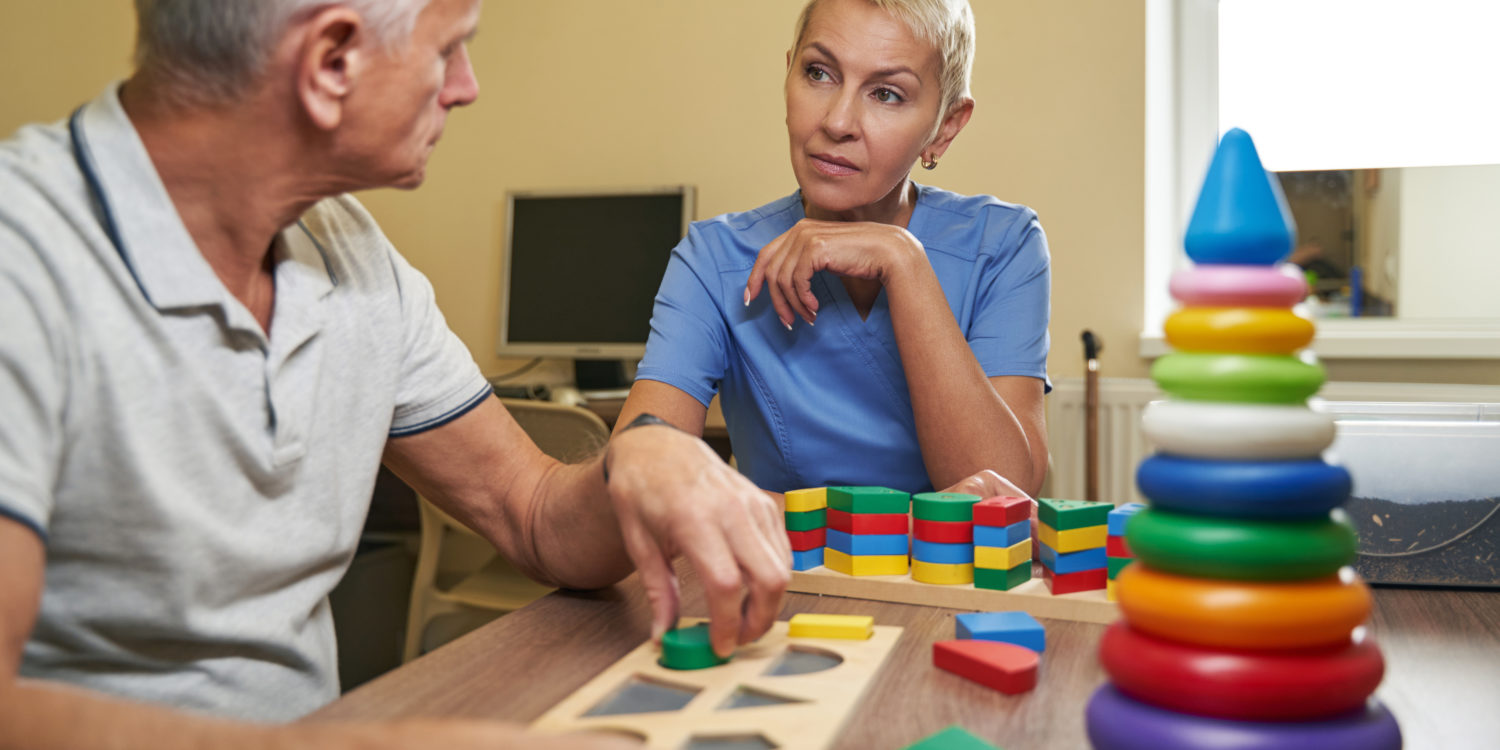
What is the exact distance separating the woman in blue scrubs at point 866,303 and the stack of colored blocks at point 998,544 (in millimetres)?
388

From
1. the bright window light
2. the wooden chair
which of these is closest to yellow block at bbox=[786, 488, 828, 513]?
the wooden chair

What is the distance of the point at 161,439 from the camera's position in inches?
27.5

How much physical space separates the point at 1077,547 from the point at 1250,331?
1.37 feet

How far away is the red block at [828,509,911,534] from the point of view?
0.88m

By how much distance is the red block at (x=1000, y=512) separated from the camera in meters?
0.82

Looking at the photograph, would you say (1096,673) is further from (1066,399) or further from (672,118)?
(672,118)

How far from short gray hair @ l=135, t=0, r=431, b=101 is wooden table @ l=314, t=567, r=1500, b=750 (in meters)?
A: 0.42

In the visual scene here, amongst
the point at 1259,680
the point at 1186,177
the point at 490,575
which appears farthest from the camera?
the point at 1186,177

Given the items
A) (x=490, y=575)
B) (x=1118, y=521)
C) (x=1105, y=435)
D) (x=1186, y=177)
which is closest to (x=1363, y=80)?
(x=1186, y=177)

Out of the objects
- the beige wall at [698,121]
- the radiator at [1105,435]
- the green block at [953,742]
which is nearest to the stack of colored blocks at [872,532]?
the green block at [953,742]

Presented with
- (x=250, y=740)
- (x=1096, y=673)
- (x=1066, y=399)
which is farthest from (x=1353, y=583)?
(x=1066, y=399)

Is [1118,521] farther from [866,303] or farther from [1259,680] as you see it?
[866,303]

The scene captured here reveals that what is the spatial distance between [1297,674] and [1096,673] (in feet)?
0.88

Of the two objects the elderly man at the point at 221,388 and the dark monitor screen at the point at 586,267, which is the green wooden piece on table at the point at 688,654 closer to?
the elderly man at the point at 221,388
